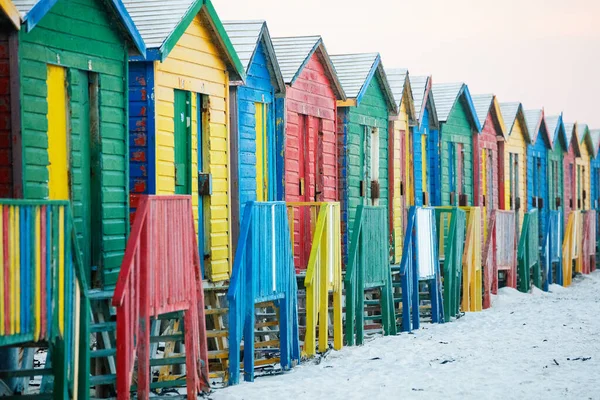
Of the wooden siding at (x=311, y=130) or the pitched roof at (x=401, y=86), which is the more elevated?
the pitched roof at (x=401, y=86)

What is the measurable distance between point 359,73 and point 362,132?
39.0 inches

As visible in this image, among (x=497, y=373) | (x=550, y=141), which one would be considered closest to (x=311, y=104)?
(x=497, y=373)

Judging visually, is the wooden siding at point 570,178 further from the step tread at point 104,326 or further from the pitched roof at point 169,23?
the step tread at point 104,326

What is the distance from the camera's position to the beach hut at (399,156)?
20172 millimetres

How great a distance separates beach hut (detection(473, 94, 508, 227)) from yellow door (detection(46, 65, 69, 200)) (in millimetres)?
16436

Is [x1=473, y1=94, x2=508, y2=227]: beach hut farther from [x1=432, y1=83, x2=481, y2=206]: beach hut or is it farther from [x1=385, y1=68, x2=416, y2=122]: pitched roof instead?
[x1=385, y1=68, x2=416, y2=122]: pitched roof

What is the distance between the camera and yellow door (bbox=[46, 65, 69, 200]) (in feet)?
32.8

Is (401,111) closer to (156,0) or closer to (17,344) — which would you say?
(156,0)

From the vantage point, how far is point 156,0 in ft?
42.2

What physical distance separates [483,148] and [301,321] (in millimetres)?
11087

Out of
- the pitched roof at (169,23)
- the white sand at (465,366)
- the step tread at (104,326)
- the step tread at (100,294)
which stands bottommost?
the white sand at (465,366)

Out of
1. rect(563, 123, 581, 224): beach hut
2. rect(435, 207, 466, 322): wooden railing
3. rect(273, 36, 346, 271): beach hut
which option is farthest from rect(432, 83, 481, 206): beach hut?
rect(563, 123, 581, 224): beach hut

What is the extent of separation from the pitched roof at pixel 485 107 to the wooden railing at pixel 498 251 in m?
4.18

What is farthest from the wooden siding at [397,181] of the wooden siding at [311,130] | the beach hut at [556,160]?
the beach hut at [556,160]
